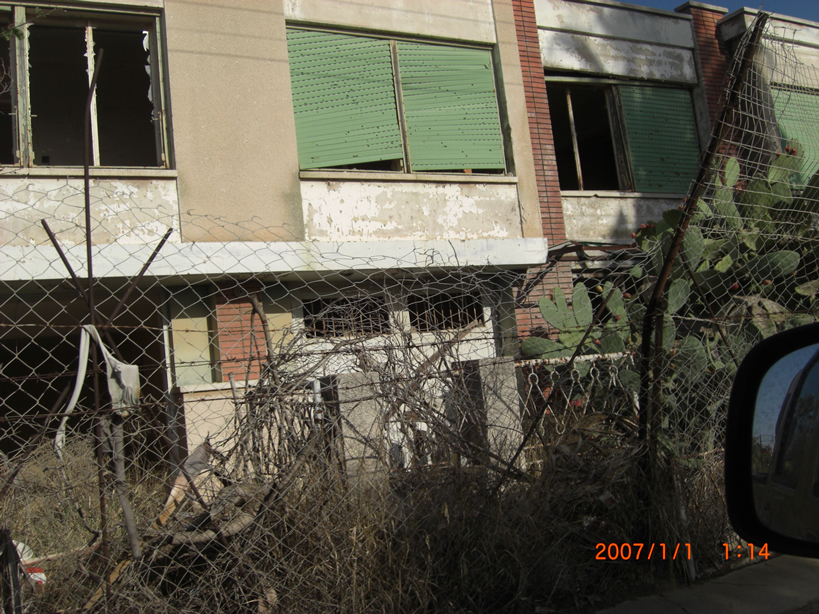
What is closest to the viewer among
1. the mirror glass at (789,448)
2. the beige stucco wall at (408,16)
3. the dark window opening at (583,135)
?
the mirror glass at (789,448)

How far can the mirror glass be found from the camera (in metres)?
2.01

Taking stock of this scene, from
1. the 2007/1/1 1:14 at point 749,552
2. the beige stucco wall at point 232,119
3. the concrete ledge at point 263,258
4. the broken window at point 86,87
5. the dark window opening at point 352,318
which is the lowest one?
the 2007/1/1 1:14 at point 749,552

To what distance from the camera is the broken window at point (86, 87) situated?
301 inches

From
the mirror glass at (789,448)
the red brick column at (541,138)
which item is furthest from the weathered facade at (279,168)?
the mirror glass at (789,448)

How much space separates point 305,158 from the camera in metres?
8.23

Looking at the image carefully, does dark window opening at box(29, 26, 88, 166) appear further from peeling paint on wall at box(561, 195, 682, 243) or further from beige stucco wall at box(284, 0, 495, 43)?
peeling paint on wall at box(561, 195, 682, 243)

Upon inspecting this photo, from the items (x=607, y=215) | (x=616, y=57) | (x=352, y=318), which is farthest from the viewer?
(x=616, y=57)

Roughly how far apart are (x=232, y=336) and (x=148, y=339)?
308 cm

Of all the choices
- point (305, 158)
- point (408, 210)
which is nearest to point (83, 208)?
point (305, 158)

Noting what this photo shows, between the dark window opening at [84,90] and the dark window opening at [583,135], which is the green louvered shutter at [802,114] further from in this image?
the dark window opening at [84,90]

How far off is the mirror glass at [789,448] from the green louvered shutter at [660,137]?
9.10m

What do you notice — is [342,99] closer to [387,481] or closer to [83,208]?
[83,208]

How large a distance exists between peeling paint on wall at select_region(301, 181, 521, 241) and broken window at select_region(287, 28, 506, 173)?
0.32m

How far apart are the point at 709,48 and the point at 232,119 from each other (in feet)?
27.9
